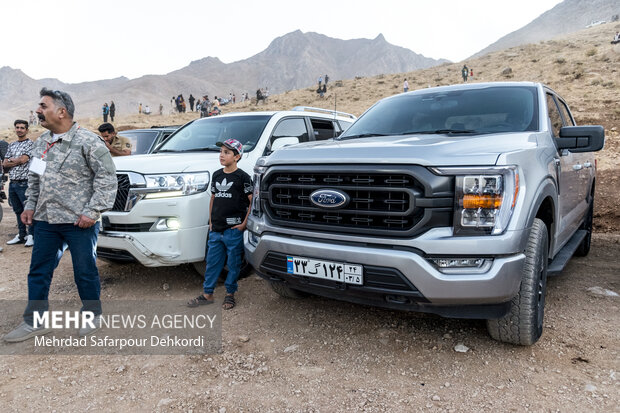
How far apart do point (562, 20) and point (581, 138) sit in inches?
5964

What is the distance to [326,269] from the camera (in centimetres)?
279

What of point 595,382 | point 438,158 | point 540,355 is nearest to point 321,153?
point 438,158

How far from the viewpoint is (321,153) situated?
9.70 feet

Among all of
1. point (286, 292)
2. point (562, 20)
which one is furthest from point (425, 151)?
point (562, 20)

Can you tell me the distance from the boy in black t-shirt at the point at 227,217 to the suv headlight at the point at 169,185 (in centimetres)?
25

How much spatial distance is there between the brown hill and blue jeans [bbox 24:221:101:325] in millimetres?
3187

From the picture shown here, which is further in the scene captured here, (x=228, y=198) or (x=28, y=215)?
(x=228, y=198)

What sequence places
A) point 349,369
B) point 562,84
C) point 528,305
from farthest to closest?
point 562,84 < point 349,369 < point 528,305

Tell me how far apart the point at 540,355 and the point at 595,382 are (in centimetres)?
35

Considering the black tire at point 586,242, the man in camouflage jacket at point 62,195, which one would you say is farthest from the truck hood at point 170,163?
the black tire at point 586,242

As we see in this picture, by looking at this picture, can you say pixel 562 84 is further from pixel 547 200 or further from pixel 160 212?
pixel 160 212

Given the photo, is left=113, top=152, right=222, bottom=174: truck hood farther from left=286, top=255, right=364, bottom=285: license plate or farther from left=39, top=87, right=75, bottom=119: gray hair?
left=286, top=255, right=364, bottom=285: license plate

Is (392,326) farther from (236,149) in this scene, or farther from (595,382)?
(236,149)

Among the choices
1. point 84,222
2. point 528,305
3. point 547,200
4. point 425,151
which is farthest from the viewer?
point 84,222
